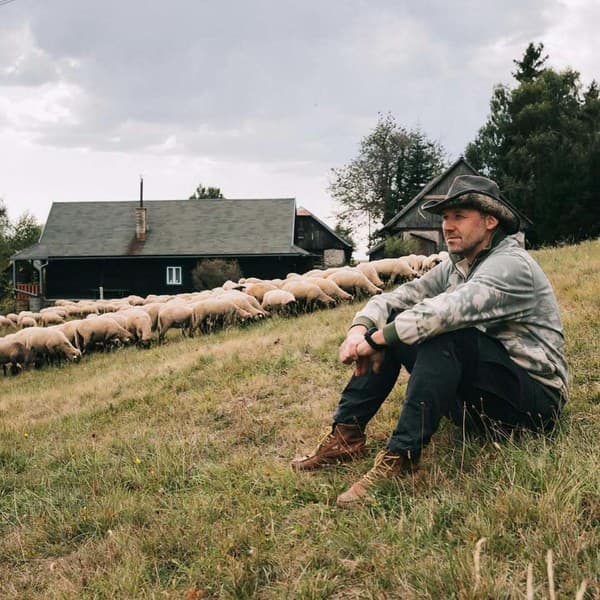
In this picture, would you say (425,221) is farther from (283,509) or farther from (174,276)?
(283,509)

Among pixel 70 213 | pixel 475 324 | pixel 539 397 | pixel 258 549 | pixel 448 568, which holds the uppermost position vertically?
pixel 70 213

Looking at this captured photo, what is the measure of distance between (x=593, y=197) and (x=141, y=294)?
2487cm

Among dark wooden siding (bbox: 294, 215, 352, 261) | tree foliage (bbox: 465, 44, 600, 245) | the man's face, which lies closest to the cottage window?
dark wooden siding (bbox: 294, 215, 352, 261)

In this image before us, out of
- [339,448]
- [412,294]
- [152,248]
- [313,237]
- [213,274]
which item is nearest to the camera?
[339,448]

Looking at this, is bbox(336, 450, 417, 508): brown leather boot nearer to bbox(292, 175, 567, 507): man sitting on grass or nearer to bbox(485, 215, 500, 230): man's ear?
bbox(292, 175, 567, 507): man sitting on grass

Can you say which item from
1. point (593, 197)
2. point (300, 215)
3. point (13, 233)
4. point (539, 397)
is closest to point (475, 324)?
point (539, 397)

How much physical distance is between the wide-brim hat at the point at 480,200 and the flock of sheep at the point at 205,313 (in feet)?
24.5

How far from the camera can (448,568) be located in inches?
80.2

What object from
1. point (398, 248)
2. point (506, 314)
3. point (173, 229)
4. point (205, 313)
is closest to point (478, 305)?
point (506, 314)

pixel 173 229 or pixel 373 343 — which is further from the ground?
pixel 173 229

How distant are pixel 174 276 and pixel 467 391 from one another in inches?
1324

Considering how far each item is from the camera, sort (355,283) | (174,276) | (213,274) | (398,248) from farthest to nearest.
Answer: (174,276), (213,274), (398,248), (355,283)

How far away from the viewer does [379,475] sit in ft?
9.29

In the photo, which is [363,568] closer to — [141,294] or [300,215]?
[141,294]
